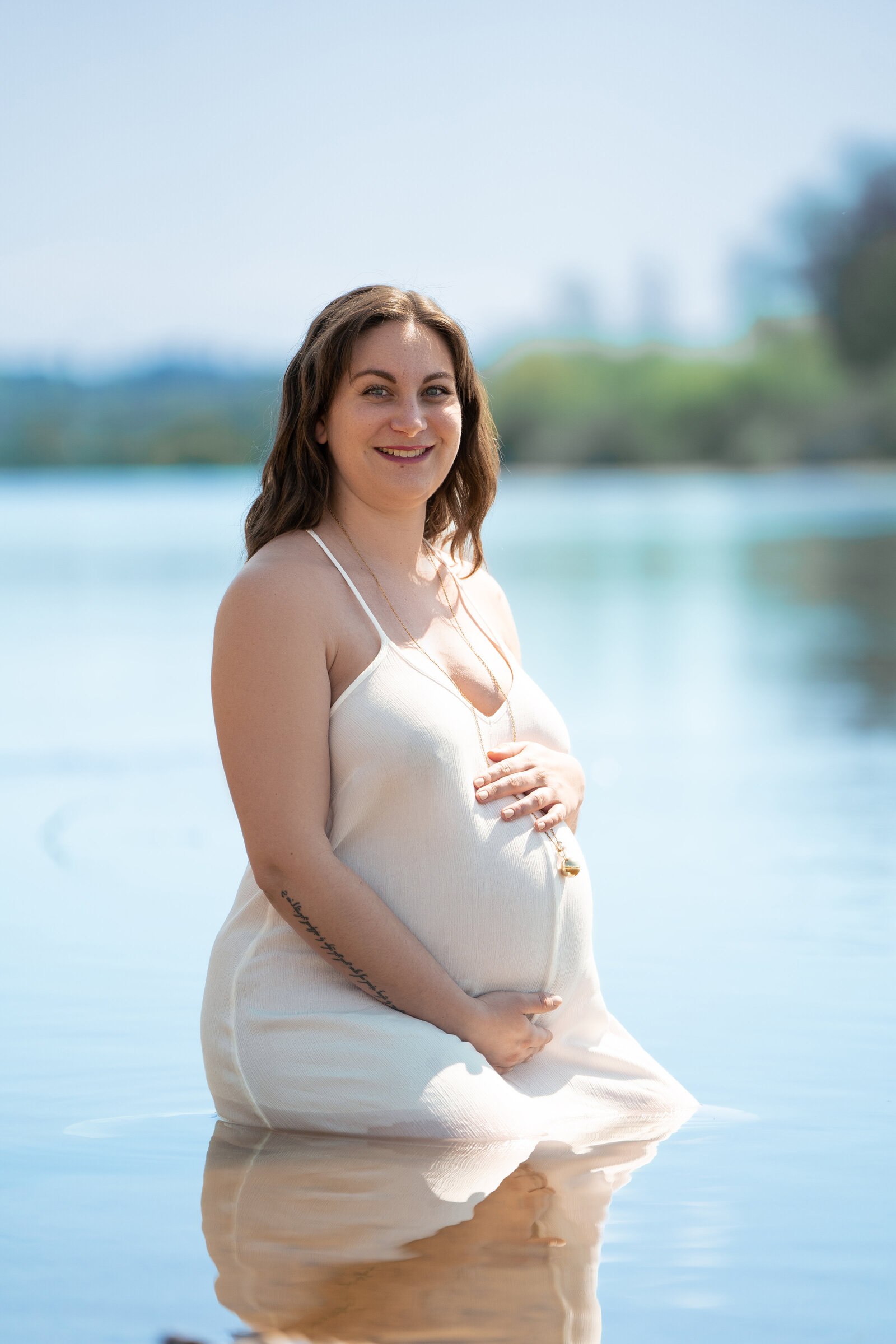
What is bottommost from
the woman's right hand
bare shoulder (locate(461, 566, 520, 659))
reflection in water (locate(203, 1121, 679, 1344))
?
reflection in water (locate(203, 1121, 679, 1344))

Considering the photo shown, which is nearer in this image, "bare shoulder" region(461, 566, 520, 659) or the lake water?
the lake water

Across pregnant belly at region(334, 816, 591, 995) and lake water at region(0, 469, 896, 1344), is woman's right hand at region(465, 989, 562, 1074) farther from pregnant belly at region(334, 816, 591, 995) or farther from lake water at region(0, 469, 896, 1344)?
lake water at region(0, 469, 896, 1344)

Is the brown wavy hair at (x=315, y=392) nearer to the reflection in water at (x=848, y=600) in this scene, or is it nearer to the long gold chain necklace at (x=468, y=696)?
the long gold chain necklace at (x=468, y=696)

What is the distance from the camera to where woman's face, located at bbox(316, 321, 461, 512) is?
2.58 metres

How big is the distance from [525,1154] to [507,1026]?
0.63ft

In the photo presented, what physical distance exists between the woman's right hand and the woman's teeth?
2.66 feet

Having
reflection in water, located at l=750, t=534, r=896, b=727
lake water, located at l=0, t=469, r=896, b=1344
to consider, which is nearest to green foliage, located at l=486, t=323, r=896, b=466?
reflection in water, located at l=750, t=534, r=896, b=727

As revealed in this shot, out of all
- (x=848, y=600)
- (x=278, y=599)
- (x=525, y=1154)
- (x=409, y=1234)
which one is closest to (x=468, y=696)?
(x=278, y=599)

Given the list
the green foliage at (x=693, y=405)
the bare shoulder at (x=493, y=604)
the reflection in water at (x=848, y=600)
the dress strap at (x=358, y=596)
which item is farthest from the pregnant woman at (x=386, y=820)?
the green foliage at (x=693, y=405)

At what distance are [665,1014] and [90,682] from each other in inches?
235

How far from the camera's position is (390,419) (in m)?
2.58

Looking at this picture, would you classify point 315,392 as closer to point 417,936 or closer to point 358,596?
point 358,596

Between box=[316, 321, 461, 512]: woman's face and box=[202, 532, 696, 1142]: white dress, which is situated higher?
box=[316, 321, 461, 512]: woman's face

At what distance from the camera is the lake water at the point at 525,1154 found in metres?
2.16
